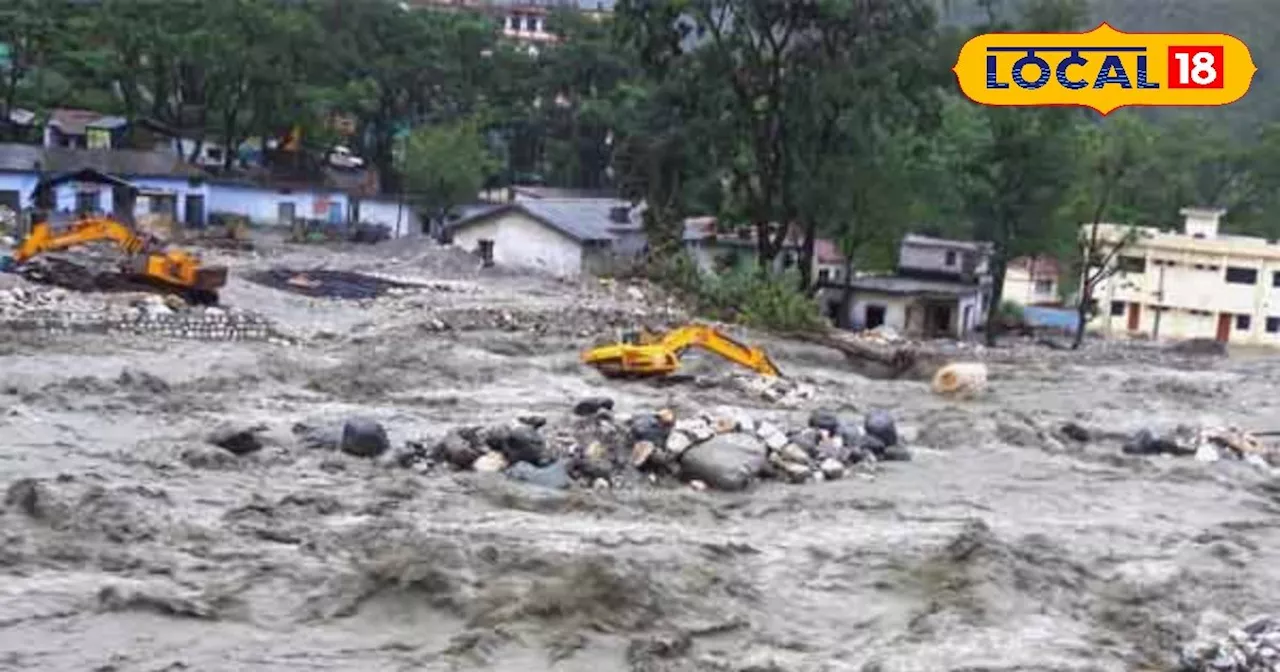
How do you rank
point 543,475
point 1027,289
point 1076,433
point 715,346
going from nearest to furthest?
point 543,475 < point 1076,433 < point 715,346 < point 1027,289

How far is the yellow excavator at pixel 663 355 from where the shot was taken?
73.3ft

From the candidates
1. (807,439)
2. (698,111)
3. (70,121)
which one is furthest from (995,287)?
(70,121)

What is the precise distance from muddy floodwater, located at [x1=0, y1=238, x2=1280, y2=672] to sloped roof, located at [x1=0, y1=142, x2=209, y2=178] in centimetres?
2274

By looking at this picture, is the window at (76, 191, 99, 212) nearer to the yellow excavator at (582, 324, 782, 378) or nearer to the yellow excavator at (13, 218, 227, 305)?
the yellow excavator at (13, 218, 227, 305)

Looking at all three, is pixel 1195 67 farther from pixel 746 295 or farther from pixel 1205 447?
pixel 746 295

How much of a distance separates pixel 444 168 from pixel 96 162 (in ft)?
34.5

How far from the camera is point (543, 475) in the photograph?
15359 millimetres

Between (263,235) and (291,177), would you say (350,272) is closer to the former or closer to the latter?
(263,235)

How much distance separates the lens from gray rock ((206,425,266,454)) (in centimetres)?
1596

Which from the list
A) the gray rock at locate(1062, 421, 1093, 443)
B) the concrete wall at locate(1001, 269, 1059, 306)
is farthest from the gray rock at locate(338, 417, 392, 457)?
the concrete wall at locate(1001, 269, 1059, 306)

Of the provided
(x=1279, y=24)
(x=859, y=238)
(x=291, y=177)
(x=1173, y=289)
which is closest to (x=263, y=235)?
(x=291, y=177)

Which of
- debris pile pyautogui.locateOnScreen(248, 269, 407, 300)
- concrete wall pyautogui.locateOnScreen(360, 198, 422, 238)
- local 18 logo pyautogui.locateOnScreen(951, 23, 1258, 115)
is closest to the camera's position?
local 18 logo pyautogui.locateOnScreen(951, 23, 1258, 115)

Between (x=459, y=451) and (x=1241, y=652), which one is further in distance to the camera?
(x=459, y=451)

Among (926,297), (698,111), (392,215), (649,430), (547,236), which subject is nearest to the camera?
(649,430)
